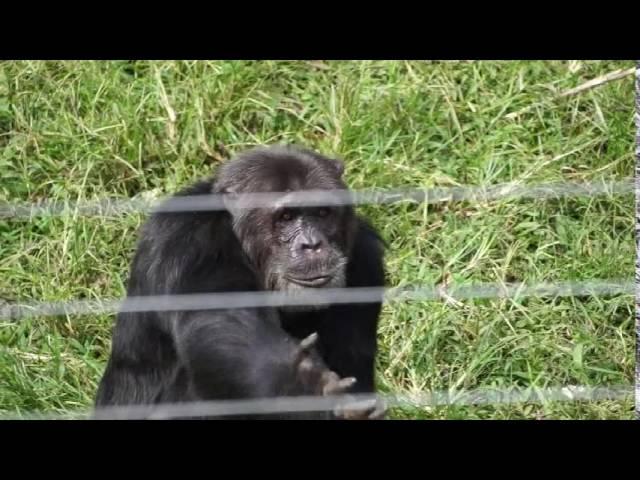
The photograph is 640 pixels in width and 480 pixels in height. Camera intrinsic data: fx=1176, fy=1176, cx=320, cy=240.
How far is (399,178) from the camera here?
5.59m

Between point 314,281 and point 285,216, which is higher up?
point 285,216

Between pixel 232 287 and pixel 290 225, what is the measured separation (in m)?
0.35

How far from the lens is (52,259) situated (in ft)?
17.1

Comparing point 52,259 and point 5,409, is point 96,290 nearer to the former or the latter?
point 52,259

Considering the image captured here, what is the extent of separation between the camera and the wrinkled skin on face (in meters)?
3.82

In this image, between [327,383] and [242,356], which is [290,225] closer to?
[242,356]

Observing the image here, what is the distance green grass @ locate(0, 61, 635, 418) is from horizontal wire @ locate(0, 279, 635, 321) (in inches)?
3.2

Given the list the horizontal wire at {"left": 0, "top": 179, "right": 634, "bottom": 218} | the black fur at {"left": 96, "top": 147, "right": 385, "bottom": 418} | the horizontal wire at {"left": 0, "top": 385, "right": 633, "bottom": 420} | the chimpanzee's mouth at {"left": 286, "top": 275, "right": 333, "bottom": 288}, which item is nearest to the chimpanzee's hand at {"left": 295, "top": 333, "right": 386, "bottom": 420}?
the black fur at {"left": 96, "top": 147, "right": 385, "bottom": 418}

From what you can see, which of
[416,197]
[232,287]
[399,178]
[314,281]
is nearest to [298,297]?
[314,281]

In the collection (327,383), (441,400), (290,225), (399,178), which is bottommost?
(441,400)

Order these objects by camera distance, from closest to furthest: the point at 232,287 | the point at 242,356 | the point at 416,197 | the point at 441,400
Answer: the point at 242,356
the point at 232,287
the point at 441,400
the point at 416,197

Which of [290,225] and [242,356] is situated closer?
[242,356]

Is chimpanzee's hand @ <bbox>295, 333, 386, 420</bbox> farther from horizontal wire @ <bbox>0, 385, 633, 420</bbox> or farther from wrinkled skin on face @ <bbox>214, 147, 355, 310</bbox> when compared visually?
wrinkled skin on face @ <bbox>214, 147, 355, 310</bbox>
